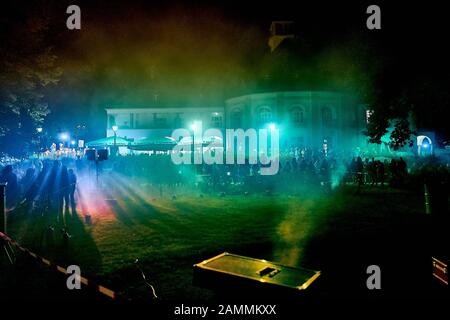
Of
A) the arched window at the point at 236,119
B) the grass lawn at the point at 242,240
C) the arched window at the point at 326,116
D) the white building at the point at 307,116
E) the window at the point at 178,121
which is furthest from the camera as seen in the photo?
the window at the point at 178,121

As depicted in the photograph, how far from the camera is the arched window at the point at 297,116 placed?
33344mm

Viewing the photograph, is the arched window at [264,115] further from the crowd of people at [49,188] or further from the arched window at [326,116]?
the crowd of people at [49,188]

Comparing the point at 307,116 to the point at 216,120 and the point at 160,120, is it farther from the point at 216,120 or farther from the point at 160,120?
the point at 160,120

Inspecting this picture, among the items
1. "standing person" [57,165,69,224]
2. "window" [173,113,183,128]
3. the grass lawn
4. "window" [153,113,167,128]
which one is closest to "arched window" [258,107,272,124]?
"window" [173,113,183,128]

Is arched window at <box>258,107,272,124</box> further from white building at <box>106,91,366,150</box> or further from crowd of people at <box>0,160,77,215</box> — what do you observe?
crowd of people at <box>0,160,77,215</box>

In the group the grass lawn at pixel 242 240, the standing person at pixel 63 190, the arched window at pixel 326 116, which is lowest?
the grass lawn at pixel 242 240

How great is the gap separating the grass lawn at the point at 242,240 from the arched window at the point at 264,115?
20.7 metres

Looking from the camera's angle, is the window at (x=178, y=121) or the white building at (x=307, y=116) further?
the window at (x=178, y=121)

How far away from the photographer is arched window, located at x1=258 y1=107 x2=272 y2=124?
1319 inches

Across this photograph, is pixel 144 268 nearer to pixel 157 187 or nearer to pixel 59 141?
pixel 157 187

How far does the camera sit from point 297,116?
3353 centimetres

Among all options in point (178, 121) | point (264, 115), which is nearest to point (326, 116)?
point (264, 115)

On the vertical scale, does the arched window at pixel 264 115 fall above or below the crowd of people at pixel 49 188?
above

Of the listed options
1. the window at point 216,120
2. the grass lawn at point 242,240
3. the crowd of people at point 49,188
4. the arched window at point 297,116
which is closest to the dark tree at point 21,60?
the crowd of people at point 49,188
